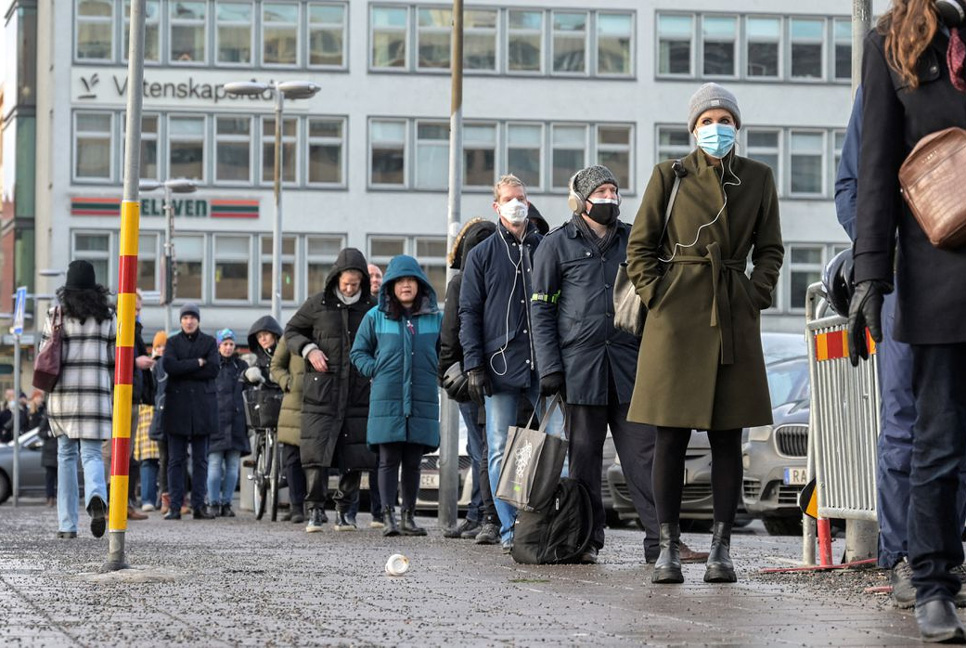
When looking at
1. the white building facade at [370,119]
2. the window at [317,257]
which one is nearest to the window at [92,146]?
the white building facade at [370,119]

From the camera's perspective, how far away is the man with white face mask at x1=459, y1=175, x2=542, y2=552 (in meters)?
11.4

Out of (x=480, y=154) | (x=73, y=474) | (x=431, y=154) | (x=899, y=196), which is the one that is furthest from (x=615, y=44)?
(x=899, y=196)

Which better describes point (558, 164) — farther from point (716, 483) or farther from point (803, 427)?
point (716, 483)

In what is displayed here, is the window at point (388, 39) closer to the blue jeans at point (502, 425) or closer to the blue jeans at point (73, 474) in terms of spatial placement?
the blue jeans at point (73, 474)

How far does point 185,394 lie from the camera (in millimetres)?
19594

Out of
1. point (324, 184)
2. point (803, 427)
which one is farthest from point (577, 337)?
point (324, 184)

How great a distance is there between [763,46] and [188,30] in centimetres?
1668

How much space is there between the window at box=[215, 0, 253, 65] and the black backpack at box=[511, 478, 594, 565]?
47.0 metres

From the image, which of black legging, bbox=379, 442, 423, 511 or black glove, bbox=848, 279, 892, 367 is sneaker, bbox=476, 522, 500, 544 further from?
black glove, bbox=848, 279, 892, 367

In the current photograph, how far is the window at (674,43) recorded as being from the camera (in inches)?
2226

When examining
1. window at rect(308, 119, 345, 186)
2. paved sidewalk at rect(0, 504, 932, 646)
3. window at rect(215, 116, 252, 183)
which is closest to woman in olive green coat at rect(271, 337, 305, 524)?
paved sidewalk at rect(0, 504, 932, 646)

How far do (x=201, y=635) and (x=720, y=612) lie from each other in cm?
185

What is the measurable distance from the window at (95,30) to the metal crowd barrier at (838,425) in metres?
48.5

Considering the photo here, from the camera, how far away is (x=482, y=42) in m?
56.1
